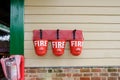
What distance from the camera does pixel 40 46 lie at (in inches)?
167

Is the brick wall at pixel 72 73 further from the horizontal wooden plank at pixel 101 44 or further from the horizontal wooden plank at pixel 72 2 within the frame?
Result: the horizontal wooden plank at pixel 72 2

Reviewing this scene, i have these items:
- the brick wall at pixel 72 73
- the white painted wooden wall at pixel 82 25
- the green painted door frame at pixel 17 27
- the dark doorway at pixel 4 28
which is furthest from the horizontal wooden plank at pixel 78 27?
the brick wall at pixel 72 73

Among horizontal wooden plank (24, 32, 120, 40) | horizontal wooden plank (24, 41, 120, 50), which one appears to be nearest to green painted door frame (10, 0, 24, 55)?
horizontal wooden plank (24, 41, 120, 50)

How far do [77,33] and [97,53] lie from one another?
16.7 inches

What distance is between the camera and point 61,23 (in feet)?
14.6

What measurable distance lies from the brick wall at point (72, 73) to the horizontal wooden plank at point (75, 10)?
0.81 meters

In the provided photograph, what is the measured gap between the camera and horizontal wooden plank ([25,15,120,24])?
4.42 m

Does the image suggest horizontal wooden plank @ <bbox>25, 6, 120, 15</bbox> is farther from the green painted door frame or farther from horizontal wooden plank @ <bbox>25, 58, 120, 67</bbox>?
horizontal wooden plank @ <bbox>25, 58, 120, 67</bbox>

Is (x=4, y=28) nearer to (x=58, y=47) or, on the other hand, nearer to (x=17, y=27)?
→ (x=17, y=27)

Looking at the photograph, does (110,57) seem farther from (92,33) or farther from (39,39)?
(39,39)

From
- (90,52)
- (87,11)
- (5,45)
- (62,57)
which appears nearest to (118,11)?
(87,11)

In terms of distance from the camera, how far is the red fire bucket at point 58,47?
4273 millimetres

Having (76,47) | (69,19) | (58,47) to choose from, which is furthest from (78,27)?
(58,47)

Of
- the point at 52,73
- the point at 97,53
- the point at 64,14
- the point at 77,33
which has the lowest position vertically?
the point at 52,73
